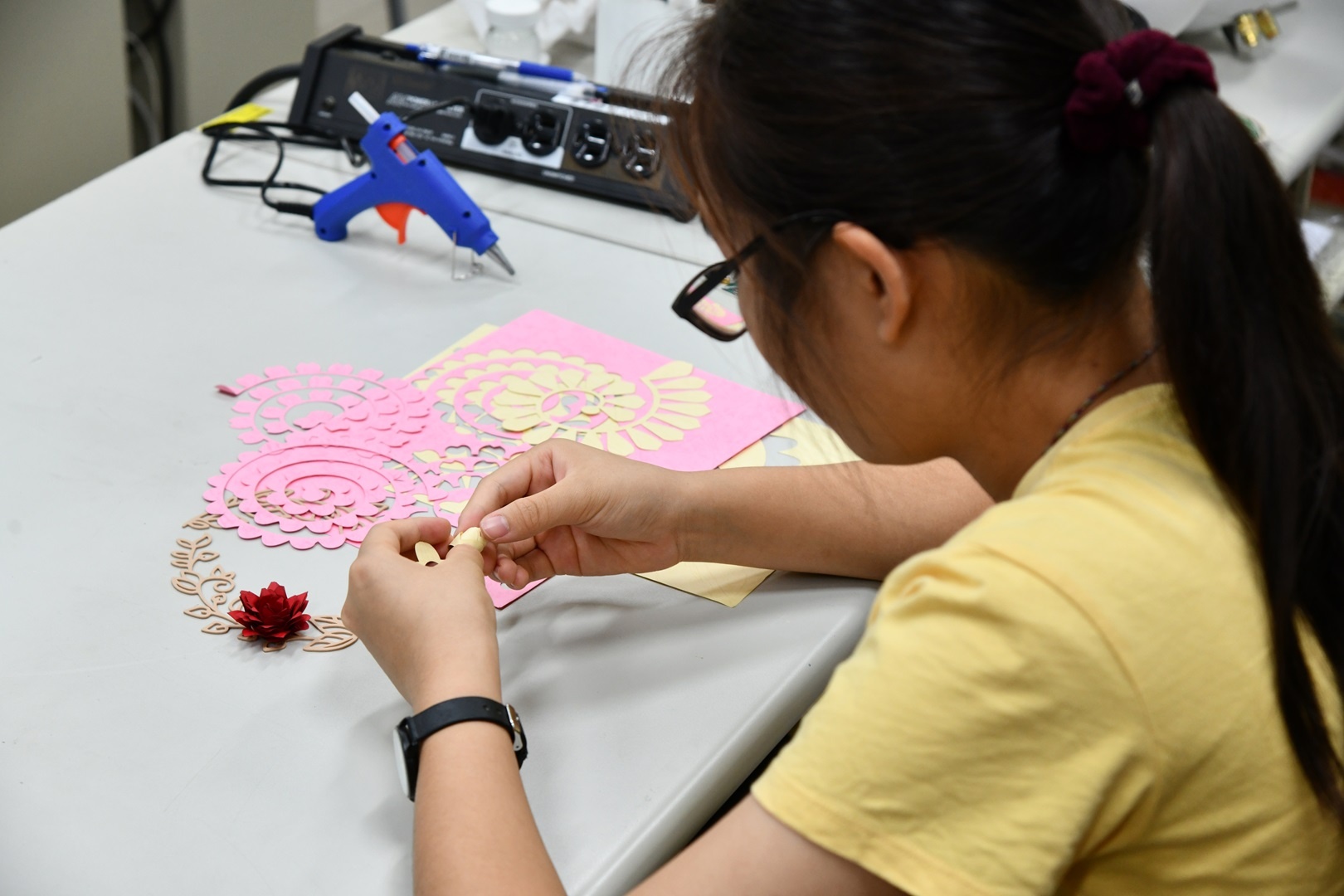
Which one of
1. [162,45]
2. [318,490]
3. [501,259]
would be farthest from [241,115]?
[162,45]

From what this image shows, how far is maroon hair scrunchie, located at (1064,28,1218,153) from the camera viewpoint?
0.55 metres

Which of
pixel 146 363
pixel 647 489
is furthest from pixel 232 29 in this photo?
pixel 647 489

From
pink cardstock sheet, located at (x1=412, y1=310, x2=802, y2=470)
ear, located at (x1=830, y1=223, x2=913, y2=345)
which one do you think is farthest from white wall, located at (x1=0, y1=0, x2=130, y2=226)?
ear, located at (x1=830, y1=223, x2=913, y2=345)

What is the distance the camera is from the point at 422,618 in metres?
0.71

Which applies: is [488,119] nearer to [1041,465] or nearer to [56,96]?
[1041,465]

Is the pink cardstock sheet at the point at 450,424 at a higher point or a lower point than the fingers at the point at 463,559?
lower

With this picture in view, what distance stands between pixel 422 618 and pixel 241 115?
3.21 feet

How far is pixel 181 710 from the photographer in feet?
2.37

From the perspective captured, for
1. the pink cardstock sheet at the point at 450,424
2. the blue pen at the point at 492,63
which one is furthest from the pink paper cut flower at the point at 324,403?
the blue pen at the point at 492,63

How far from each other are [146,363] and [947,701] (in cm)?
80

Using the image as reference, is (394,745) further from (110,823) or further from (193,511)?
(193,511)

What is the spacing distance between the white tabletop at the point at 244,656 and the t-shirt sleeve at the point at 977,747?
6.5 inches

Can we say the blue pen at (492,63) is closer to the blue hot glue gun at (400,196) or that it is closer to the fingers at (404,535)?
the blue hot glue gun at (400,196)

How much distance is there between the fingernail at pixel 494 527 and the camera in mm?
791
